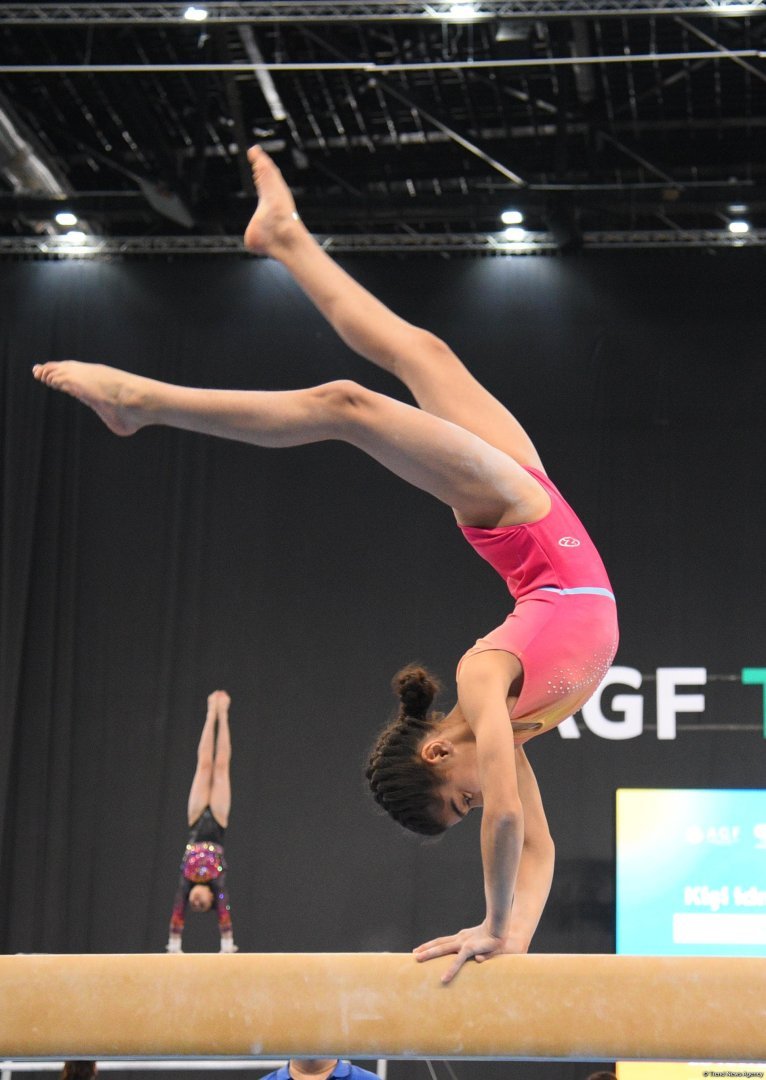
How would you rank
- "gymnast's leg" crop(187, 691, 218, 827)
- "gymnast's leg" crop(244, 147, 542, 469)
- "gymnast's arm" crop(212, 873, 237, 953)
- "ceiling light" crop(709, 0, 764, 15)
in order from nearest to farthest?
"gymnast's leg" crop(244, 147, 542, 469) → "ceiling light" crop(709, 0, 764, 15) → "gymnast's arm" crop(212, 873, 237, 953) → "gymnast's leg" crop(187, 691, 218, 827)

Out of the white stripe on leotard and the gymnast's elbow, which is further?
the white stripe on leotard

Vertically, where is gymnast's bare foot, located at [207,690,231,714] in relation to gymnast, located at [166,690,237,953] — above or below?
above

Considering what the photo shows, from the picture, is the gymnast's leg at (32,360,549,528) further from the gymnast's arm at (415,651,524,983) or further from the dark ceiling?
the dark ceiling

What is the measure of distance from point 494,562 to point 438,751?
52 cm

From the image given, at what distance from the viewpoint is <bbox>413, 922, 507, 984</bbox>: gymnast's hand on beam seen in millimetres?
2607

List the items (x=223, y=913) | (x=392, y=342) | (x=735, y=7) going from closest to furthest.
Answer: (x=392, y=342) < (x=735, y=7) < (x=223, y=913)

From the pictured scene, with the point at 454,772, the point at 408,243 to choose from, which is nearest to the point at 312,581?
the point at 408,243

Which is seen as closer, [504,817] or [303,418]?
[504,817]

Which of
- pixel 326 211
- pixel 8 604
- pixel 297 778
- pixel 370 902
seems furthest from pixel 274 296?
pixel 370 902

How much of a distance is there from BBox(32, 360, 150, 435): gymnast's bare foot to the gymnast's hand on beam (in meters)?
1.31

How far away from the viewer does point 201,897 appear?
7.59 m

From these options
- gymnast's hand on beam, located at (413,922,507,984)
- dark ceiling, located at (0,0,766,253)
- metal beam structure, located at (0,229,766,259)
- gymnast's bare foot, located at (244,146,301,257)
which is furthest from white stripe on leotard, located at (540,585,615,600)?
metal beam structure, located at (0,229,766,259)

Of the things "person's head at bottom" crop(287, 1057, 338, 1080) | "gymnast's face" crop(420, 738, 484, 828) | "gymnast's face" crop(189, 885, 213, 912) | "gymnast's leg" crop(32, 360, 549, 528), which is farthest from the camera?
"gymnast's face" crop(189, 885, 213, 912)

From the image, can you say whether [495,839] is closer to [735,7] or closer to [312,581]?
[735,7]
